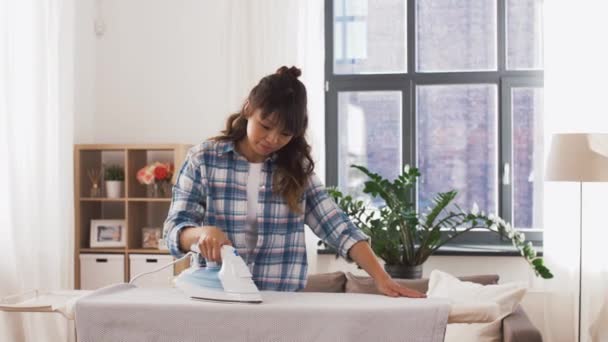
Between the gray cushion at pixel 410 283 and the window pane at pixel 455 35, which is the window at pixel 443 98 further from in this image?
the gray cushion at pixel 410 283

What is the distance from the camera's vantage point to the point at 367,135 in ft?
15.6

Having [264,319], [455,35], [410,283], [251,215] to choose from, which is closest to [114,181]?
[410,283]

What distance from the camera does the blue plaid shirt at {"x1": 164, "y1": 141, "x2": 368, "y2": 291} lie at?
6.75ft

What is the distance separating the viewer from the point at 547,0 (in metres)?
4.26

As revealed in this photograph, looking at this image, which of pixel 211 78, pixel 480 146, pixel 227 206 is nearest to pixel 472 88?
pixel 480 146

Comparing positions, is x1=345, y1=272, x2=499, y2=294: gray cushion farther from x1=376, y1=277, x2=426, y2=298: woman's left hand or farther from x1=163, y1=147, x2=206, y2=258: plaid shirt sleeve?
x1=163, y1=147, x2=206, y2=258: plaid shirt sleeve

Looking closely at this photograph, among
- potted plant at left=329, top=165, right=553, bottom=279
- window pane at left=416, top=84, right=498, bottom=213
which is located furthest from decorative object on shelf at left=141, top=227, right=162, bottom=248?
window pane at left=416, top=84, right=498, bottom=213

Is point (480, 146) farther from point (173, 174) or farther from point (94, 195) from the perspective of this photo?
point (94, 195)

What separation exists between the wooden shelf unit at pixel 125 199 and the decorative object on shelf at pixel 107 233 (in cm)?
4

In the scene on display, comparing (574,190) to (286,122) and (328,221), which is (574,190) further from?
(286,122)

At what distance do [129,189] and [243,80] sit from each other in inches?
33.9

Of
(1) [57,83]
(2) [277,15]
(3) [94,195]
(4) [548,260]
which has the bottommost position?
(4) [548,260]

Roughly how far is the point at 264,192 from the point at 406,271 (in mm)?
2092

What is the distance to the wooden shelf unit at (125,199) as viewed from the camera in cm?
438
